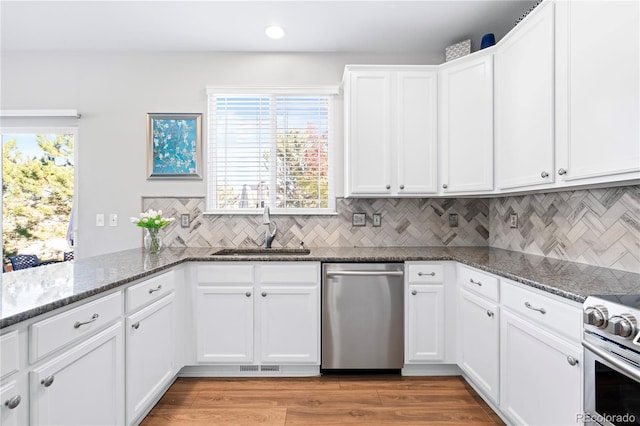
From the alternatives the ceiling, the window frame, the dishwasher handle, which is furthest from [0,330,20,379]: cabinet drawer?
the ceiling

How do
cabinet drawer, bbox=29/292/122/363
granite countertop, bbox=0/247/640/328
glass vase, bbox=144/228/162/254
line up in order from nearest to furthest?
cabinet drawer, bbox=29/292/122/363, granite countertop, bbox=0/247/640/328, glass vase, bbox=144/228/162/254

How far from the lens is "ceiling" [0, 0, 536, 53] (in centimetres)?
243

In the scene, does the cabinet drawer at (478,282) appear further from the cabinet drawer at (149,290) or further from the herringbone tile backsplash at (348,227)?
the cabinet drawer at (149,290)

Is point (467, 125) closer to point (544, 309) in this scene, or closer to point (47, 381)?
point (544, 309)

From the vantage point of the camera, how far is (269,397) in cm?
223

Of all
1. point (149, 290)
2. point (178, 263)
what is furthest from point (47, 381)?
point (178, 263)

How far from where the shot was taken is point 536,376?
157cm

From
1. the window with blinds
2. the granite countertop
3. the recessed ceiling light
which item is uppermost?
the recessed ceiling light

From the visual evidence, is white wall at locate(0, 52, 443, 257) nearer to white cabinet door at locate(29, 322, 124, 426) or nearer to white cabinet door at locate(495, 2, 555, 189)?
white cabinet door at locate(495, 2, 555, 189)

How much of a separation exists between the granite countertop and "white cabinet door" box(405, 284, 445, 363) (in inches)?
10.3

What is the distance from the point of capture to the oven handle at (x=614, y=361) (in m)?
1.03

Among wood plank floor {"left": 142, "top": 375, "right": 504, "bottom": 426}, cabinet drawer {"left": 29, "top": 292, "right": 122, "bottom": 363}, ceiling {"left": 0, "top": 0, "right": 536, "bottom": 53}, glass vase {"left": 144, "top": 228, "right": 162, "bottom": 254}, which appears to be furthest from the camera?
glass vase {"left": 144, "top": 228, "right": 162, "bottom": 254}

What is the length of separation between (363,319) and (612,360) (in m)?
1.52

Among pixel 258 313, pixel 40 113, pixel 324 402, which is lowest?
pixel 324 402
